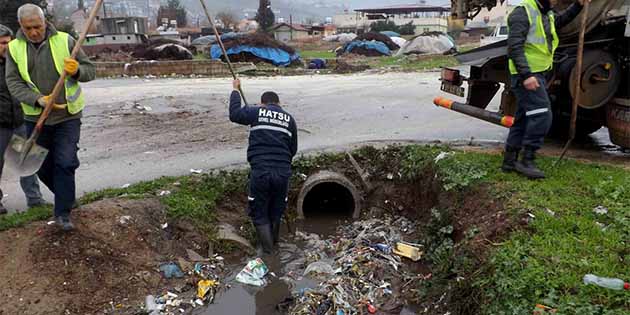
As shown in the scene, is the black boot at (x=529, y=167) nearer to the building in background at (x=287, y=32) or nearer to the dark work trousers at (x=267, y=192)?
the dark work trousers at (x=267, y=192)

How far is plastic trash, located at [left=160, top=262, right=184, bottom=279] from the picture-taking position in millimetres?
4773

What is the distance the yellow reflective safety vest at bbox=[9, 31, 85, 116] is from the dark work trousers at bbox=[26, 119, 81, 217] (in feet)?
0.50

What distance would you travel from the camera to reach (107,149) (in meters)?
7.96

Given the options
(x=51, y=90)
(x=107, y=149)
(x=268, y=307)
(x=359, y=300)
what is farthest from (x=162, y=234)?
(x=107, y=149)

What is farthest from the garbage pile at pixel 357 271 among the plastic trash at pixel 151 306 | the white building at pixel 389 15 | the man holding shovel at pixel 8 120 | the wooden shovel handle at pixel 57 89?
the white building at pixel 389 15

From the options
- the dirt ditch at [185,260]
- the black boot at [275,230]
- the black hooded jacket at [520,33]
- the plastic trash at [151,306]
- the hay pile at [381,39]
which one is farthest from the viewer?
the hay pile at [381,39]

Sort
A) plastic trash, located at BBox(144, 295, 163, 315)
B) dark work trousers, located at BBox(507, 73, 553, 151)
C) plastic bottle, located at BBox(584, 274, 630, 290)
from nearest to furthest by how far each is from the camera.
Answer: plastic bottle, located at BBox(584, 274, 630, 290) → plastic trash, located at BBox(144, 295, 163, 315) → dark work trousers, located at BBox(507, 73, 553, 151)

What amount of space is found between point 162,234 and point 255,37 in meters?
24.8

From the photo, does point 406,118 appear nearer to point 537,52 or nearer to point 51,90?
point 537,52

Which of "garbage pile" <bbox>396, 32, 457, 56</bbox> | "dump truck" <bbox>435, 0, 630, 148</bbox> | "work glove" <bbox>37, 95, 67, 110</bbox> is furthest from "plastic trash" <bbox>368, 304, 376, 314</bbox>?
"garbage pile" <bbox>396, 32, 457, 56</bbox>

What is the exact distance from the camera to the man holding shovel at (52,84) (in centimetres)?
408

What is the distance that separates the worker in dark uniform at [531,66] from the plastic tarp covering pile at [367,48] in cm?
2950

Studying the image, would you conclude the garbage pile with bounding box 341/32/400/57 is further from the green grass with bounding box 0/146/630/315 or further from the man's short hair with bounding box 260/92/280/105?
the man's short hair with bounding box 260/92/280/105

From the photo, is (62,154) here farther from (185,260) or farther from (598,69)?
(598,69)
